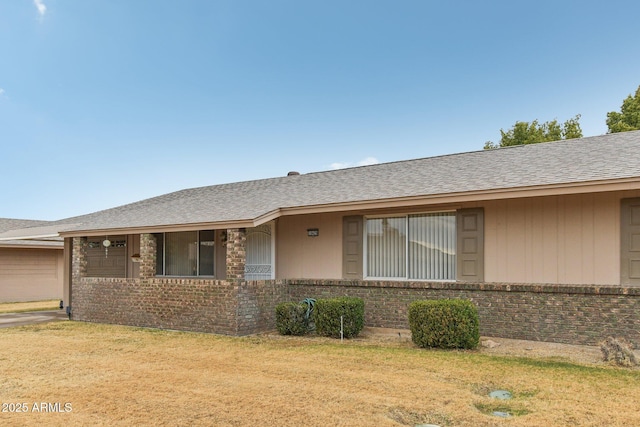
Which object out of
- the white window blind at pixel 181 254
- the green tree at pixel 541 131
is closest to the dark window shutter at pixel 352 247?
the white window blind at pixel 181 254

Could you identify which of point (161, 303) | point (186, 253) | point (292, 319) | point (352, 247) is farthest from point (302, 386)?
point (186, 253)

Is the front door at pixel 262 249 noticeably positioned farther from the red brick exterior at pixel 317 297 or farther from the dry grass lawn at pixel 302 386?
the dry grass lawn at pixel 302 386

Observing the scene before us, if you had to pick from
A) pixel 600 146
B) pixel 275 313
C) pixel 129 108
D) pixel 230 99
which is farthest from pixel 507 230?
pixel 129 108

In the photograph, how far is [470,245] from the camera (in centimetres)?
1006

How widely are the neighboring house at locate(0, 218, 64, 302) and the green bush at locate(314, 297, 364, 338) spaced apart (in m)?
15.9

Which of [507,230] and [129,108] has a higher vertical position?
[129,108]

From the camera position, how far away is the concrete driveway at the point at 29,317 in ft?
44.0

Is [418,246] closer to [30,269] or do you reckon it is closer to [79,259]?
[79,259]

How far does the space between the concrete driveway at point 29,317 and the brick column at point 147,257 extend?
3935 millimetres

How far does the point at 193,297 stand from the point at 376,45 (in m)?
13.5

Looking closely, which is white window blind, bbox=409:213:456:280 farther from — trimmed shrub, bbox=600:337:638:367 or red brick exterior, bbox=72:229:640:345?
trimmed shrub, bbox=600:337:638:367

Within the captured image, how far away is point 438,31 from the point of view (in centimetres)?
1931

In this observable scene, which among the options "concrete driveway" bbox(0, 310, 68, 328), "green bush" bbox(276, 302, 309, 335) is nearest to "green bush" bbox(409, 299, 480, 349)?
"green bush" bbox(276, 302, 309, 335)

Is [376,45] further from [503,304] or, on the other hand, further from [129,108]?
[503,304]
